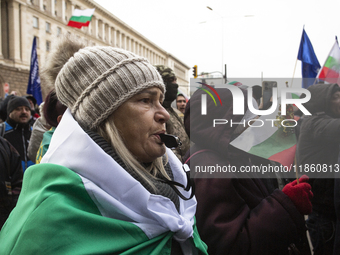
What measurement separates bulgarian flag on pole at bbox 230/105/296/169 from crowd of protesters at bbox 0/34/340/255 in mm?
106

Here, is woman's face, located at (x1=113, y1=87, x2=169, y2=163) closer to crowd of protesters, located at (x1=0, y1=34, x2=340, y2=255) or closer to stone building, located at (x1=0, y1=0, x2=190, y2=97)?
crowd of protesters, located at (x1=0, y1=34, x2=340, y2=255)

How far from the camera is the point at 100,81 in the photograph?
1.34 metres

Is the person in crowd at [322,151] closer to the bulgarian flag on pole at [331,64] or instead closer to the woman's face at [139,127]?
the bulgarian flag on pole at [331,64]

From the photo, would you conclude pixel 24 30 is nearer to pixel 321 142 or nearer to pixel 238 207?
pixel 321 142

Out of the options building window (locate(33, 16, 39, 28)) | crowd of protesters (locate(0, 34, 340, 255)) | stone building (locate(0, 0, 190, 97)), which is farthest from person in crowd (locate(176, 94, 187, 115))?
building window (locate(33, 16, 39, 28))

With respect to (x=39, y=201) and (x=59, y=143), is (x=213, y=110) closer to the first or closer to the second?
(x=59, y=143)

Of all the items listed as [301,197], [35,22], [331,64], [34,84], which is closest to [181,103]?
[331,64]

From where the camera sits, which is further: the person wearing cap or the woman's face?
the person wearing cap

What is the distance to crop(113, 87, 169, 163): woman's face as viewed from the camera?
52.8 inches

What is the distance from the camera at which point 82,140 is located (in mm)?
1189

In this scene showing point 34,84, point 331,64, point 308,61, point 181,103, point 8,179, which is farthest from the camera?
point 34,84

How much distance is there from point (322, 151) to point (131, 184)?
274cm

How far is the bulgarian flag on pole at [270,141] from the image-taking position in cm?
216

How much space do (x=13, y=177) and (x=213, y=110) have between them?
9.07 ft
